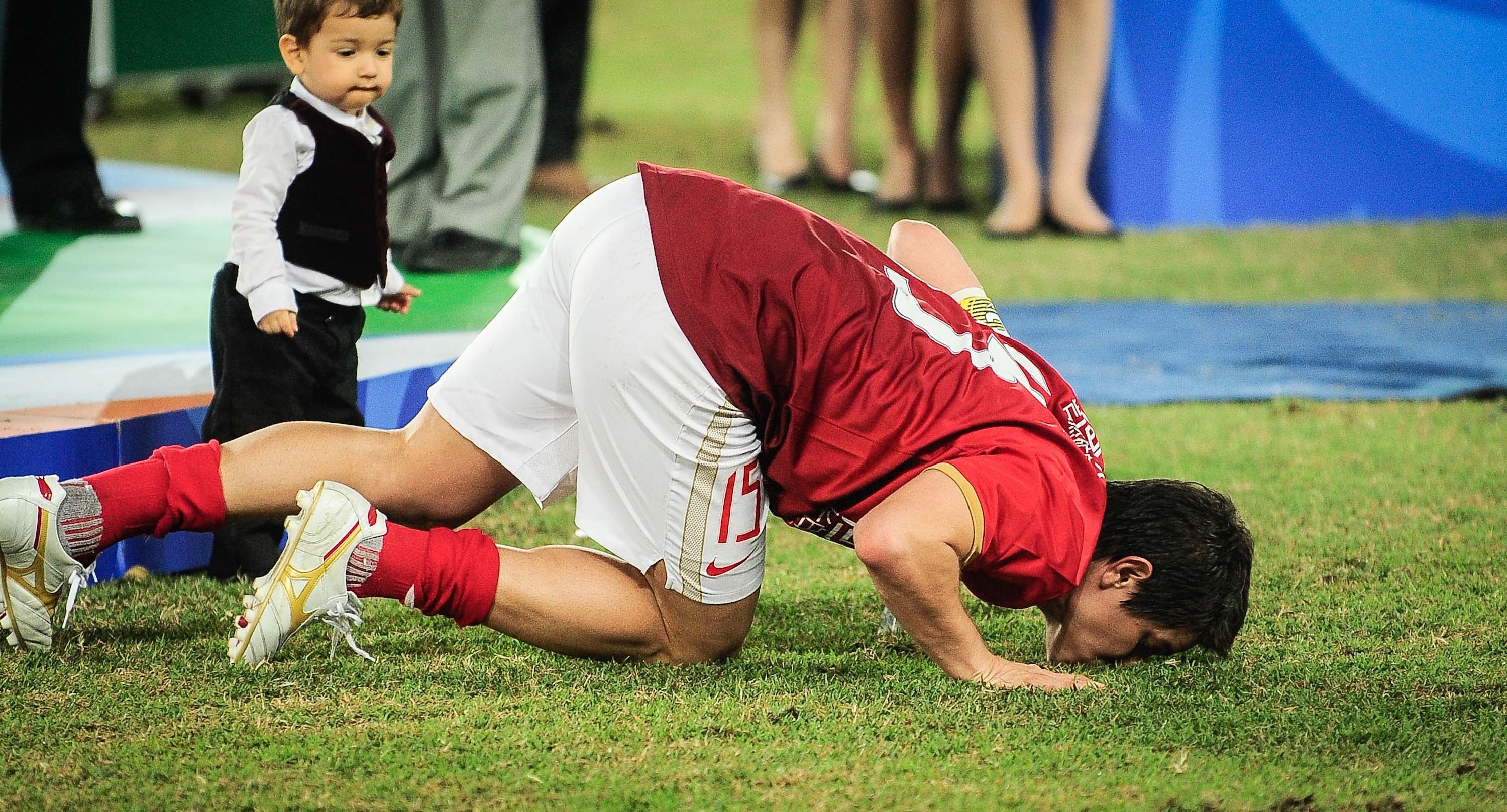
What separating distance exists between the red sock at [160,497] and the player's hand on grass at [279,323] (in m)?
0.28

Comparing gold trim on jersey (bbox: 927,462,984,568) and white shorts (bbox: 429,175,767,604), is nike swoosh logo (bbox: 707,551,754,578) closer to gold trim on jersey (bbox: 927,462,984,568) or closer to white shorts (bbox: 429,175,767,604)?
white shorts (bbox: 429,175,767,604)

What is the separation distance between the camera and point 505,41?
416cm

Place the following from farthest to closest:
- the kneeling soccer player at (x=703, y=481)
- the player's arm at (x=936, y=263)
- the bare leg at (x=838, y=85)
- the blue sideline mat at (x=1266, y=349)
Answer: the bare leg at (x=838, y=85)
the blue sideline mat at (x=1266, y=349)
the player's arm at (x=936, y=263)
the kneeling soccer player at (x=703, y=481)

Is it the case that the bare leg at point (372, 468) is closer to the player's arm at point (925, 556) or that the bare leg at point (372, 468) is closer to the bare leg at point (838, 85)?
the player's arm at point (925, 556)

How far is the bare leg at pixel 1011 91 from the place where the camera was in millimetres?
6070

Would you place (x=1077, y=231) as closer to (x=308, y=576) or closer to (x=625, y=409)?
(x=625, y=409)

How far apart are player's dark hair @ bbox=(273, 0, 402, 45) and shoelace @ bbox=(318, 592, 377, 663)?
0.91m

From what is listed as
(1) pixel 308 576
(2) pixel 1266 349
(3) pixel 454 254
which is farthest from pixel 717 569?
(2) pixel 1266 349

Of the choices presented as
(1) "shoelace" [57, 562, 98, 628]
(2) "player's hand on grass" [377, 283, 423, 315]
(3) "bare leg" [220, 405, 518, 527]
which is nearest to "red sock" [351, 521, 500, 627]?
(3) "bare leg" [220, 405, 518, 527]

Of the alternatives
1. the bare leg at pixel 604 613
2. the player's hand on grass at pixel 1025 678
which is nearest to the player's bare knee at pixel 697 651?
the bare leg at pixel 604 613

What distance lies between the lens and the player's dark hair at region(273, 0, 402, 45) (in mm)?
2482

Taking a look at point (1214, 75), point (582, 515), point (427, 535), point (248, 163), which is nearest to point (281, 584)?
point (427, 535)

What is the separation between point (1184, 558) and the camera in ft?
7.34

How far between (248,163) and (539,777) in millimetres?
1176
